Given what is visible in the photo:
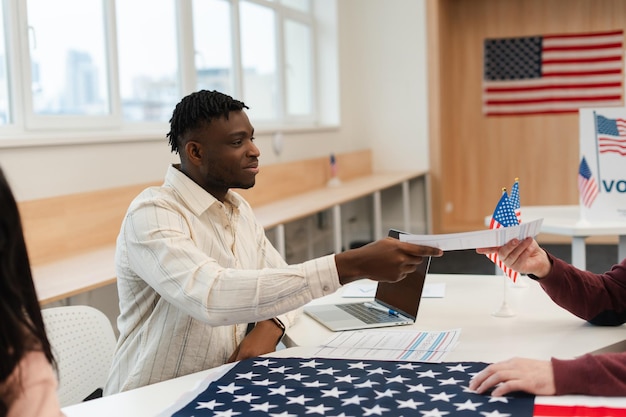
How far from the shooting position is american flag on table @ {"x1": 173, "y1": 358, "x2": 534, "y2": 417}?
4.17 ft

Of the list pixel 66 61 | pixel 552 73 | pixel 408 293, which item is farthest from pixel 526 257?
pixel 552 73

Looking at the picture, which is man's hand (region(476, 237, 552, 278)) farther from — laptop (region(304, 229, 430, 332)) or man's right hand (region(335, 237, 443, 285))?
man's right hand (region(335, 237, 443, 285))

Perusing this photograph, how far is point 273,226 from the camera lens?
3.90 metres

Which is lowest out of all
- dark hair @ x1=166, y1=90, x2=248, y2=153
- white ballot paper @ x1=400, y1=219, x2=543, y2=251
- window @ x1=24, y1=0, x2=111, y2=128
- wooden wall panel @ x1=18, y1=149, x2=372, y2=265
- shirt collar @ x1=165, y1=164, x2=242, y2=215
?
wooden wall panel @ x1=18, y1=149, x2=372, y2=265

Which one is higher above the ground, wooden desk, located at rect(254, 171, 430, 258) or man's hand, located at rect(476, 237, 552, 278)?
man's hand, located at rect(476, 237, 552, 278)

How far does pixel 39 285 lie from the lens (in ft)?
8.35

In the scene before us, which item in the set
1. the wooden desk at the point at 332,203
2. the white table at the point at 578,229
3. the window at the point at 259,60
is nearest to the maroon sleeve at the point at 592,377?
the white table at the point at 578,229

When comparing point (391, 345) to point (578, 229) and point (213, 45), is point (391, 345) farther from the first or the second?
point (213, 45)

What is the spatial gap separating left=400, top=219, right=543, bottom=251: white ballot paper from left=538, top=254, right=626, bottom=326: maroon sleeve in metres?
0.26

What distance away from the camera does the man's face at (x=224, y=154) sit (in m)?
1.83

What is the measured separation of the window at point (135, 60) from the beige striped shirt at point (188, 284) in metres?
1.89

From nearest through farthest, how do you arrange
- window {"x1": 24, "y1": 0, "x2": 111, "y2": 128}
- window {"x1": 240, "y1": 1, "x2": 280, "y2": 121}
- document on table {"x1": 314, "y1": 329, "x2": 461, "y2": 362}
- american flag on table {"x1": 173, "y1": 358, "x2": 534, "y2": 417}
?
1. american flag on table {"x1": 173, "y1": 358, "x2": 534, "y2": 417}
2. document on table {"x1": 314, "y1": 329, "x2": 461, "y2": 362}
3. window {"x1": 24, "y1": 0, "x2": 111, "y2": 128}
4. window {"x1": 240, "y1": 1, "x2": 280, "y2": 121}

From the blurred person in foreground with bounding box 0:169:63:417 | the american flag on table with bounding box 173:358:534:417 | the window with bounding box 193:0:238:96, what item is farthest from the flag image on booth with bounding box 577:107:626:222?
the window with bounding box 193:0:238:96

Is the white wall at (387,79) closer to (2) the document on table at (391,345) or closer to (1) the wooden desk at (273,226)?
(1) the wooden desk at (273,226)
